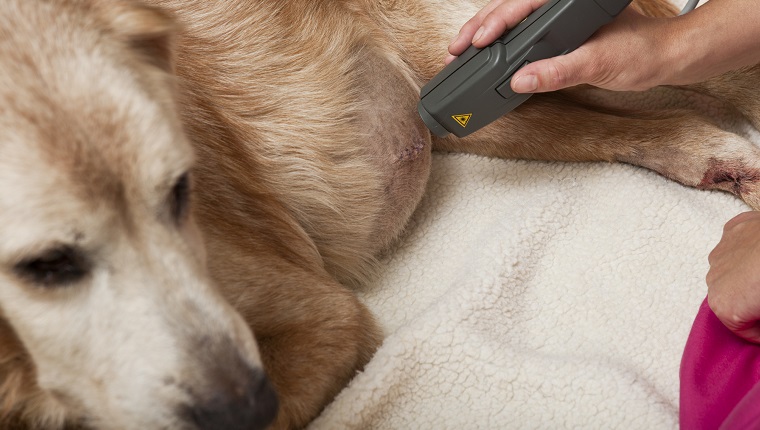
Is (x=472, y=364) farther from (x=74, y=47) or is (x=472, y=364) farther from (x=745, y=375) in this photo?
(x=74, y=47)

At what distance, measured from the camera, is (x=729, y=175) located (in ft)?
5.99

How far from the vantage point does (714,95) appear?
6.78 ft

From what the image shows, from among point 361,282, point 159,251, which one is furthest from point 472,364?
point 159,251

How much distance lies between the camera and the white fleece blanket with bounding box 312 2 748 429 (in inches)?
58.2

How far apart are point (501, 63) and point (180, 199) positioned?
799mm

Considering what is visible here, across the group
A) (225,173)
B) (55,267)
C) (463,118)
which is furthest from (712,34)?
(55,267)

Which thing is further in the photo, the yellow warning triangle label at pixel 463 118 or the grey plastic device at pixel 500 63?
the yellow warning triangle label at pixel 463 118

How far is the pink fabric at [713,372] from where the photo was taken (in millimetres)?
1327

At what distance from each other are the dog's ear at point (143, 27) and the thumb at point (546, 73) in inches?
29.5

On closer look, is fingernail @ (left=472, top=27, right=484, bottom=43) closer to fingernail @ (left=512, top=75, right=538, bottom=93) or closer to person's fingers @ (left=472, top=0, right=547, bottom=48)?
person's fingers @ (left=472, top=0, right=547, bottom=48)

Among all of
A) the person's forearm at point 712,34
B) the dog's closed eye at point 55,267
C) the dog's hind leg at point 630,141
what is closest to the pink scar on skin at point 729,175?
the dog's hind leg at point 630,141

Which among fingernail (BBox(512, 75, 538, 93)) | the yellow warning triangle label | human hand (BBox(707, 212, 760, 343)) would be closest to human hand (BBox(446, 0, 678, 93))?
fingernail (BBox(512, 75, 538, 93))

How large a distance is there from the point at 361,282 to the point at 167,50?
0.78 m

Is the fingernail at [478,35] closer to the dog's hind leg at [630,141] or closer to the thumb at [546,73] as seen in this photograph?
the thumb at [546,73]
